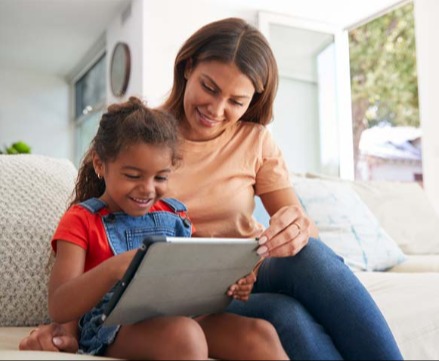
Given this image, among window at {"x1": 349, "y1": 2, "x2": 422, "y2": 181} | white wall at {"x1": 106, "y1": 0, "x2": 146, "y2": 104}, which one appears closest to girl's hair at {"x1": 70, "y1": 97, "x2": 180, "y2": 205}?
white wall at {"x1": 106, "y1": 0, "x2": 146, "y2": 104}

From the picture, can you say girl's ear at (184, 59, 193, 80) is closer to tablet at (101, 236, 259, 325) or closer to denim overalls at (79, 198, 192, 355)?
denim overalls at (79, 198, 192, 355)

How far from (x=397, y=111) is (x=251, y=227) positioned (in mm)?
5432

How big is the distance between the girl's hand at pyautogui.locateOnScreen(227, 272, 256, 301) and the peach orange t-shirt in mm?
244

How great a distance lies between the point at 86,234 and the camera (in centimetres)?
93

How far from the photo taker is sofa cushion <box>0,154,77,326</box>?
3.79 ft

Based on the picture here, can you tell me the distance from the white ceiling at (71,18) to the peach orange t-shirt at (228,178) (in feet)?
12.1

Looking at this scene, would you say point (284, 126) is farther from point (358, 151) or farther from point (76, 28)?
point (76, 28)

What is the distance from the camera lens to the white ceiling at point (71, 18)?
486cm

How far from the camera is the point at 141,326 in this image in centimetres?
82

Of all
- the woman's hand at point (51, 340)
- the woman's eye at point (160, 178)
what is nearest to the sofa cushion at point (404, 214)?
the woman's eye at point (160, 178)

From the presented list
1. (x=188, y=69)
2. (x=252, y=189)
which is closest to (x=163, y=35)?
(x=188, y=69)

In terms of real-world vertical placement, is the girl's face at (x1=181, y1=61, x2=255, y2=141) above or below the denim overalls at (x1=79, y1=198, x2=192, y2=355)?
above

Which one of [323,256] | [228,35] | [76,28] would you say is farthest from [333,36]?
[323,256]

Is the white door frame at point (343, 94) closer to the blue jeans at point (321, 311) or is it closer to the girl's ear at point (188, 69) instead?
the girl's ear at point (188, 69)
